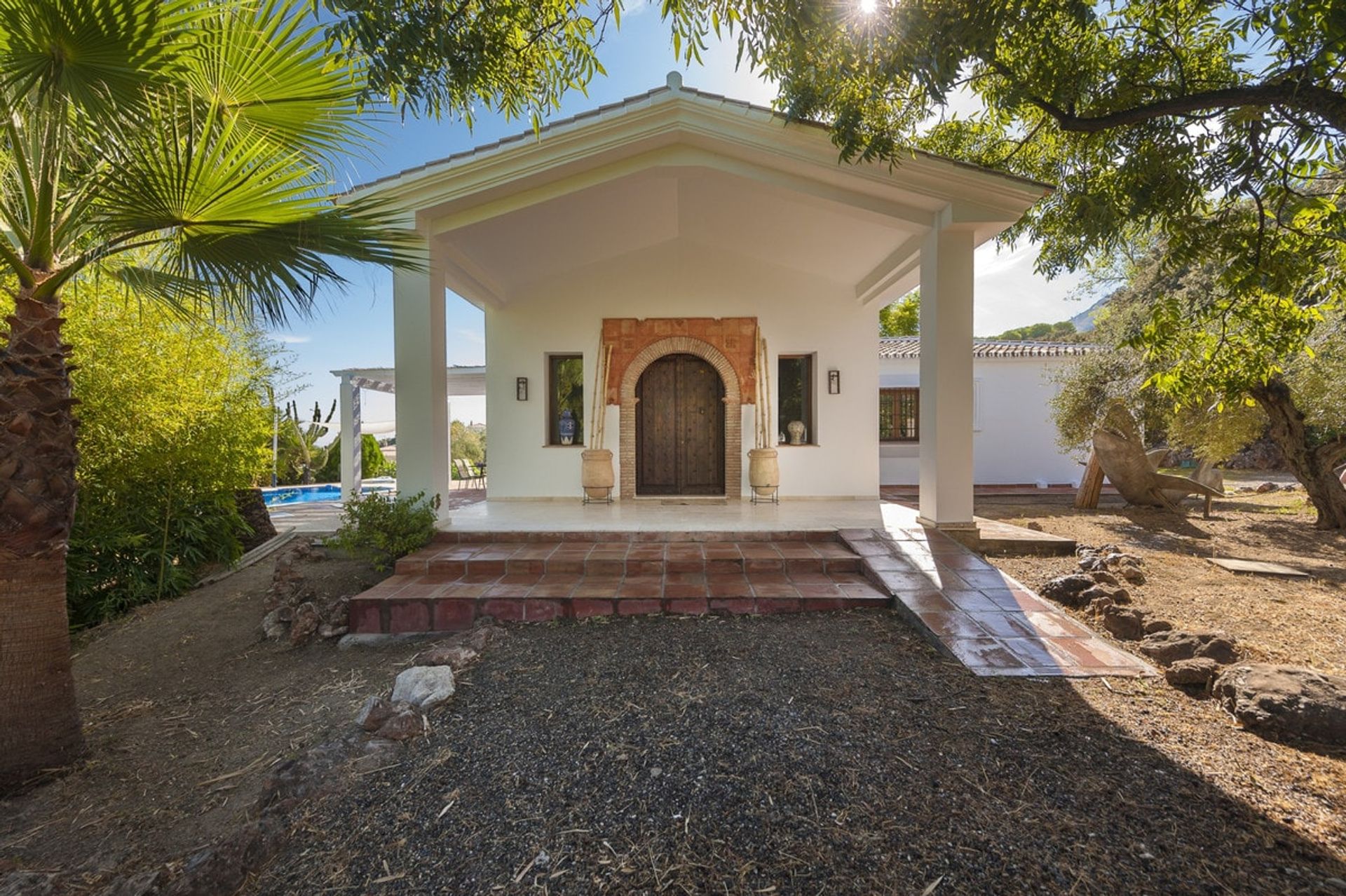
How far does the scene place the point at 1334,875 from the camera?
148 cm

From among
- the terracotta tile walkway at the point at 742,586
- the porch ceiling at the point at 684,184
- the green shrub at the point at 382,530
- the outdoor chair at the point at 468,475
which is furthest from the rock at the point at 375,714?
the outdoor chair at the point at 468,475

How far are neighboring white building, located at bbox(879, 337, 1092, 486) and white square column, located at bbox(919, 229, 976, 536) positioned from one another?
21.5 feet

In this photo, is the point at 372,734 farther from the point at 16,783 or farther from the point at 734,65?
the point at 734,65

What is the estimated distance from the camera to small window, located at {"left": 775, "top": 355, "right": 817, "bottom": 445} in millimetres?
7699

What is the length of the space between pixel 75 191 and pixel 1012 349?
45.6 feet

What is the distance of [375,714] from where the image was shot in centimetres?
243

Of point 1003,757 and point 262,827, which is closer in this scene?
point 262,827

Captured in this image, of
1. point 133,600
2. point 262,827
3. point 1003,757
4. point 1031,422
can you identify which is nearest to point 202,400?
point 133,600

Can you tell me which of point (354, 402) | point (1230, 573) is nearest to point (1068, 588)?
point (1230, 573)

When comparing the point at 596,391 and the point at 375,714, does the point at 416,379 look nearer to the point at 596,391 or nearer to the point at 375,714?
the point at 596,391

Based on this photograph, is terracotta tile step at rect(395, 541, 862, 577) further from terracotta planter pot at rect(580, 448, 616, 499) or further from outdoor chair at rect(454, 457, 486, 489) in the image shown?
outdoor chair at rect(454, 457, 486, 489)

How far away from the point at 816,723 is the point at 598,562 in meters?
Result: 2.37

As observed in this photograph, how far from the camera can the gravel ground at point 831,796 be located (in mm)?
1528

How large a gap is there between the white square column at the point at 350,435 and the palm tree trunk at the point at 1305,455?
12.9 metres
